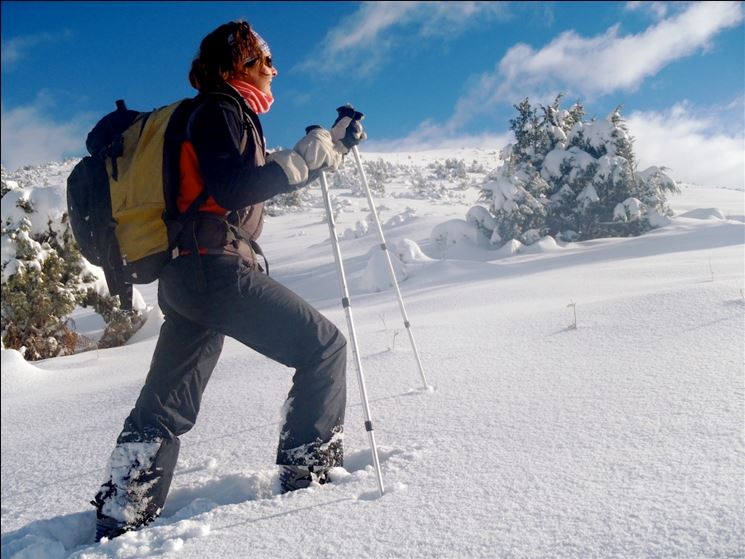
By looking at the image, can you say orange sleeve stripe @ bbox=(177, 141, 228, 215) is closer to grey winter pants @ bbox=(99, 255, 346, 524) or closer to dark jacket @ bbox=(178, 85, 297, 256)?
dark jacket @ bbox=(178, 85, 297, 256)

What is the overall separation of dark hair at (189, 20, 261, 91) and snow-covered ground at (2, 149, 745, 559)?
4.66ft

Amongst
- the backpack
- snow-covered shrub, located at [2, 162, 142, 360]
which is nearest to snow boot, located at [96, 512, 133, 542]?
the backpack

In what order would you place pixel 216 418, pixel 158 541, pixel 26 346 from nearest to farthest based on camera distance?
pixel 158 541 < pixel 216 418 < pixel 26 346

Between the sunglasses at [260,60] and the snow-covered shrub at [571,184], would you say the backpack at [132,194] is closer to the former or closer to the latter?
the sunglasses at [260,60]

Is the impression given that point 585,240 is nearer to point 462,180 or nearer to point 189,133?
point 189,133

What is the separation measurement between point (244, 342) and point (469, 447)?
0.84 meters

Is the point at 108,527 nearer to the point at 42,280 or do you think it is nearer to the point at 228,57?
the point at 228,57

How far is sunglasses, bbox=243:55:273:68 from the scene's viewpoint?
202 cm

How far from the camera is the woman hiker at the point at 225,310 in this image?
69.3 inches

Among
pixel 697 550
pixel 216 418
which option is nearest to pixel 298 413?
pixel 216 418

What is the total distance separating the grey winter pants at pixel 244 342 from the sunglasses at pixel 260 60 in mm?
730

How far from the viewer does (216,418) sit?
8.57 ft

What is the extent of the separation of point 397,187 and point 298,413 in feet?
95.1

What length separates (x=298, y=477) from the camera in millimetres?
1837
